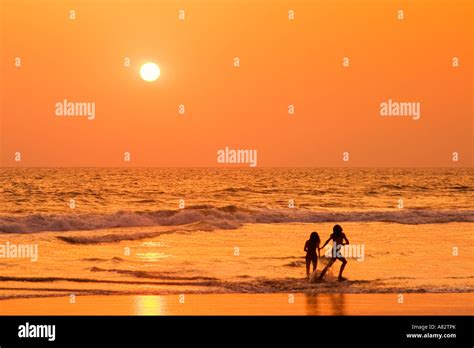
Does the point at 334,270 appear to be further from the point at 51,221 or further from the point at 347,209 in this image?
the point at 347,209

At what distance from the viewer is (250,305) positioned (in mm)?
16281

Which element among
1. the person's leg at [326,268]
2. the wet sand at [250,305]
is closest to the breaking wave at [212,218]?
the person's leg at [326,268]

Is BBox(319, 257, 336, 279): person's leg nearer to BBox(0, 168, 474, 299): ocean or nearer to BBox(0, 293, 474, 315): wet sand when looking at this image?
BBox(0, 168, 474, 299): ocean

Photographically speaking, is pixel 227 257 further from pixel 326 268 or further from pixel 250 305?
pixel 250 305

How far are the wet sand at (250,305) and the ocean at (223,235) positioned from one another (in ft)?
2.80

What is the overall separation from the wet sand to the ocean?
853 millimetres

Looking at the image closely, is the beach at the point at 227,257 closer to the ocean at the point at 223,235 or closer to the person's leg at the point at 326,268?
the ocean at the point at 223,235

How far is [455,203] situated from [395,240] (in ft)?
97.4

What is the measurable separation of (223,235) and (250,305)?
19705 millimetres

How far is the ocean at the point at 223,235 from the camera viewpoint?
64.5 feet

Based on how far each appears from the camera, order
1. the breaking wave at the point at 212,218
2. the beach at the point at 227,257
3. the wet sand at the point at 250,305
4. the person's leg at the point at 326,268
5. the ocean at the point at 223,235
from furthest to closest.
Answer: the breaking wave at the point at 212,218 < the person's leg at the point at 326,268 < the ocean at the point at 223,235 < the beach at the point at 227,257 < the wet sand at the point at 250,305

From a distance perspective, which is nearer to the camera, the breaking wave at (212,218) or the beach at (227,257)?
the beach at (227,257)

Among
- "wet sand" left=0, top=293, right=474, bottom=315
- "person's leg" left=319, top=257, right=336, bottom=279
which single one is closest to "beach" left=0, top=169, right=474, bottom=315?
"wet sand" left=0, top=293, right=474, bottom=315
